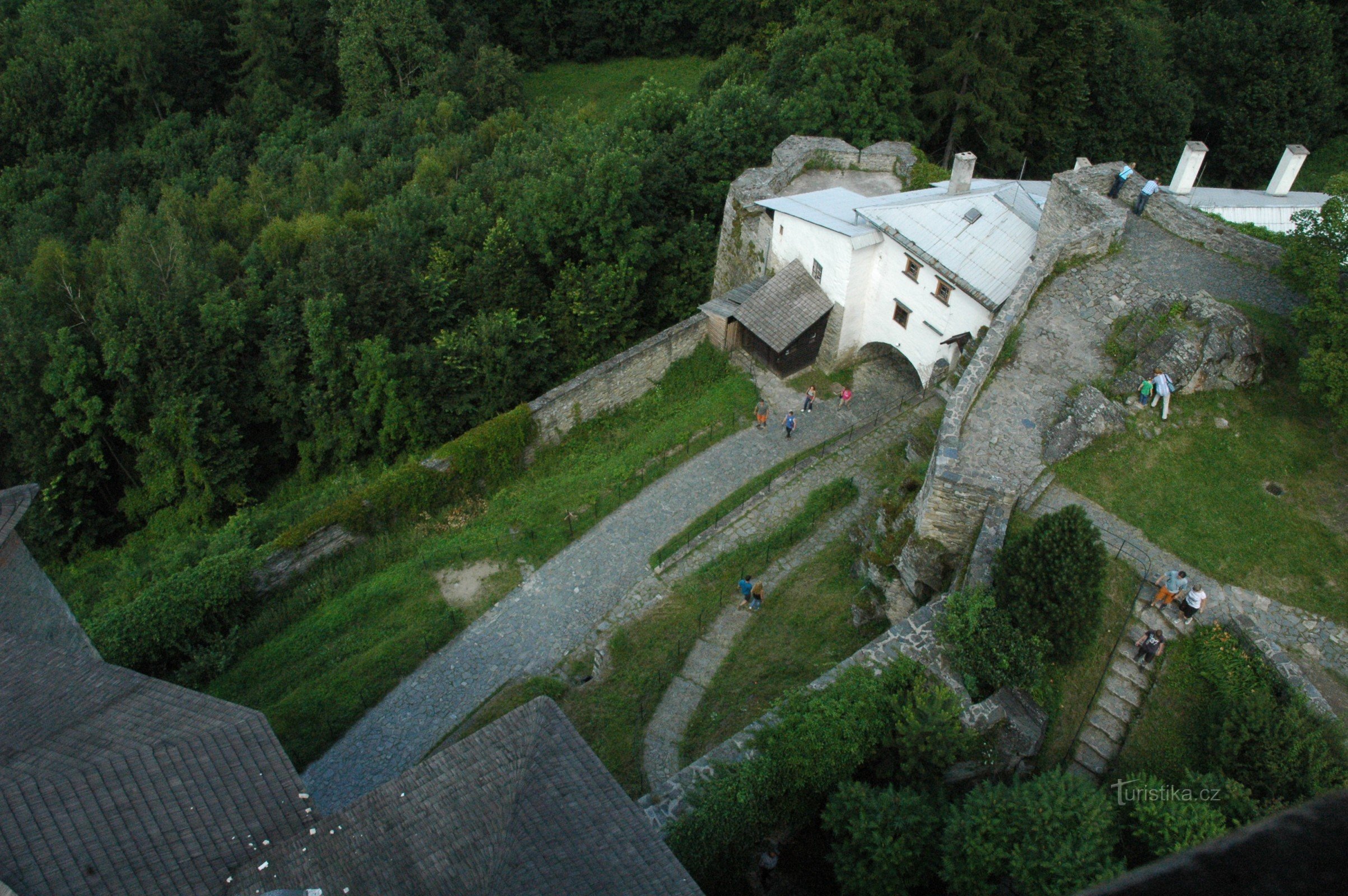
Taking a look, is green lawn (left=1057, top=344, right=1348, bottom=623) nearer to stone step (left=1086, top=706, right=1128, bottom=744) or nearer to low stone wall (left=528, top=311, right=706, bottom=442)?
stone step (left=1086, top=706, right=1128, bottom=744)

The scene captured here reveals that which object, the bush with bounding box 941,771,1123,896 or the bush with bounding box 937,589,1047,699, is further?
the bush with bounding box 937,589,1047,699

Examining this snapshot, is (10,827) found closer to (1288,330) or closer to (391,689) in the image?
(391,689)

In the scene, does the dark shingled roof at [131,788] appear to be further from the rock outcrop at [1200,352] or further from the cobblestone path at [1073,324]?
the rock outcrop at [1200,352]

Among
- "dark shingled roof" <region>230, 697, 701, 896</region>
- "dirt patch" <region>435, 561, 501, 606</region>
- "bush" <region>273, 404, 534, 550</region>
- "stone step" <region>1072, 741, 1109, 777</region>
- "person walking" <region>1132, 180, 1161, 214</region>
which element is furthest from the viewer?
"person walking" <region>1132, 180, 1161, 214</region>

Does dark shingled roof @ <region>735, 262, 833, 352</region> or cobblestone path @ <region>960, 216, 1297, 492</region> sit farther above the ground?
cobblestone path @ <region>960, 216, 1297, 492</region>

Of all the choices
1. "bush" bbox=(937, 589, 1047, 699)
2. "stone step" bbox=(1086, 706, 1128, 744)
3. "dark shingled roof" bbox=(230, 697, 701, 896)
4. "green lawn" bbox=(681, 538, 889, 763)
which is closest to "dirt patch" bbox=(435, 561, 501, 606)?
"green lawn" bbox=(681, 538, 889, 763)

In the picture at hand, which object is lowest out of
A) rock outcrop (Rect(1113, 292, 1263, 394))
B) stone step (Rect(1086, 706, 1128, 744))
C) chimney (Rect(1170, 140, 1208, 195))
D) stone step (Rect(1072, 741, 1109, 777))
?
stone step (Rect(1072, 741, 1109, 777))

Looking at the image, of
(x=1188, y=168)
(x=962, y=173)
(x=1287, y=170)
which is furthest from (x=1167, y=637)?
(x=1287, y=170)

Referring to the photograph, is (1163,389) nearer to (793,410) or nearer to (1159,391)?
(1159,391)
